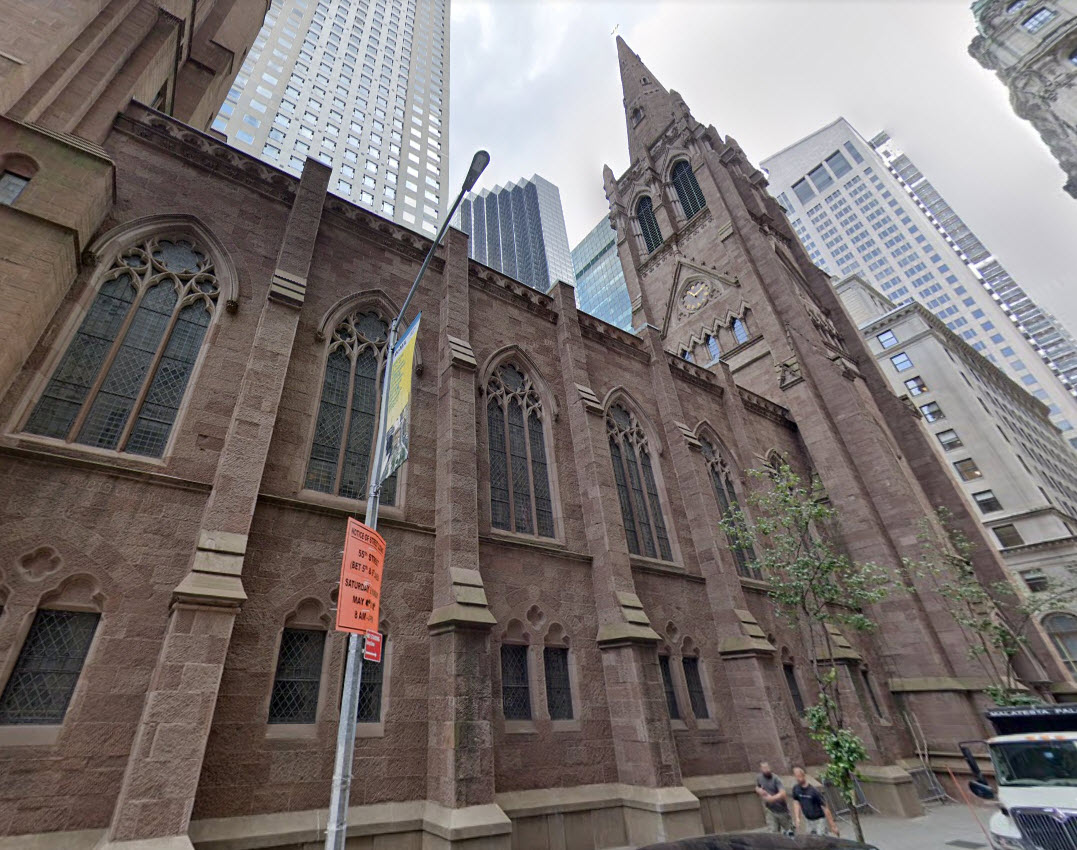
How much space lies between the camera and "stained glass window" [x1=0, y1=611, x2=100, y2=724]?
20.6 feet

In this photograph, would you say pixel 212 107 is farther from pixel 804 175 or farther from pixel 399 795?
pixel 804 175

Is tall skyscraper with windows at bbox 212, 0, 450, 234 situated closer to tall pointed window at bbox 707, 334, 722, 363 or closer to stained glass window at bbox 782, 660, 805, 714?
tall pointed window at bbox 707, 334, 722, 363

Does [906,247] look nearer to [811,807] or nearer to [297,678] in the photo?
[811,807]

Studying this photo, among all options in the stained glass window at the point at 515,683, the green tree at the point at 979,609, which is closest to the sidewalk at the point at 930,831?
the green tree at the point at 979,609

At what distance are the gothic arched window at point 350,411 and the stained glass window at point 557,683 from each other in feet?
16.1

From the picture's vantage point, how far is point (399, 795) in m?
8.12

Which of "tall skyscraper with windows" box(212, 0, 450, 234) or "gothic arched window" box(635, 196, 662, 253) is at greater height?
"tall skyscraper with windows" box(212, 0, 450, 234)

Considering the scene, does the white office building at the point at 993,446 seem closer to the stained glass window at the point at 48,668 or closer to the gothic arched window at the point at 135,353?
the gothic arched window at the point at 135,353

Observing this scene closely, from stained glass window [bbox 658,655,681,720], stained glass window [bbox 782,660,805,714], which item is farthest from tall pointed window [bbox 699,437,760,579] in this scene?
stained glass window [bbox 658,655,681,720]

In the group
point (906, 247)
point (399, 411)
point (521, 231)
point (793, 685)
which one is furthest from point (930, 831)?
point (906, 247)

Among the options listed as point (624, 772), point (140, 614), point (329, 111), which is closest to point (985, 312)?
point (329, 111)

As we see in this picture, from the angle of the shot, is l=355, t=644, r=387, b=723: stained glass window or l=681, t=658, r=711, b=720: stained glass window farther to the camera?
l=681, t=658, r=711, b=720: stained glass window

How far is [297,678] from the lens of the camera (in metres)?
8.18

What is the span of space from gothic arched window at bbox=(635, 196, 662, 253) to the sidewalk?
99.2 ft
